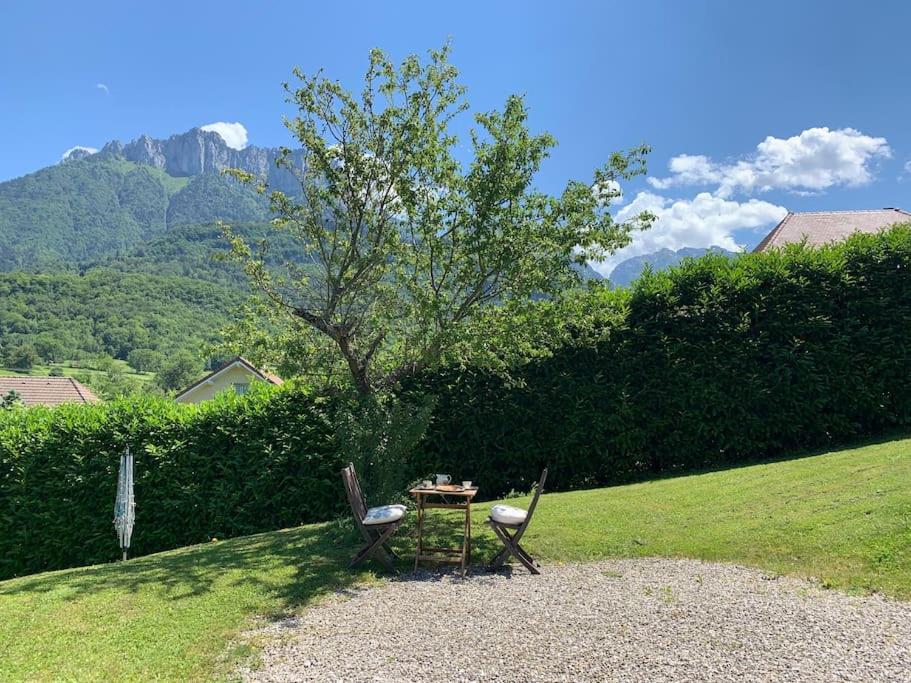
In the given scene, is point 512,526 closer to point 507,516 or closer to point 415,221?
point 507,516

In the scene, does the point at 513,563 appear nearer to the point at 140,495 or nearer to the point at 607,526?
the point at 607,526

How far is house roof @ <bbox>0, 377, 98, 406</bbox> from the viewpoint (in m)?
29.2

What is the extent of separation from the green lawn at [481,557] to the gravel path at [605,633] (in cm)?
52

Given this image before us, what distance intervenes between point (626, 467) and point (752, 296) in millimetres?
4155

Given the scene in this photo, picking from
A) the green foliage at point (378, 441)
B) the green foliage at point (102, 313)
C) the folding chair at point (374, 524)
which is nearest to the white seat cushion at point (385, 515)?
the folding chair at point (374, 524)

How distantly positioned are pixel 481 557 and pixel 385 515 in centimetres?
140

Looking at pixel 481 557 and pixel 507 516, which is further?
pixel 481 557

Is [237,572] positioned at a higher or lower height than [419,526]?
lower

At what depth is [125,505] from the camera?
8.97 m

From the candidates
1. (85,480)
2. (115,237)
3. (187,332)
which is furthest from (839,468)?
(115,237)

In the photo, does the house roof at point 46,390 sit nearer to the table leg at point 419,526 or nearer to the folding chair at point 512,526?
the table leg at point 419,526

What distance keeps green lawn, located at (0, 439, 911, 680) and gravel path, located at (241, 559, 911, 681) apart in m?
0.52

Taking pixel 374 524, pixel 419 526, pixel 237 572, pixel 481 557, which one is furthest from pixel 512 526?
pixel 237 572

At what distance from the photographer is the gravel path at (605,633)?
394cm
